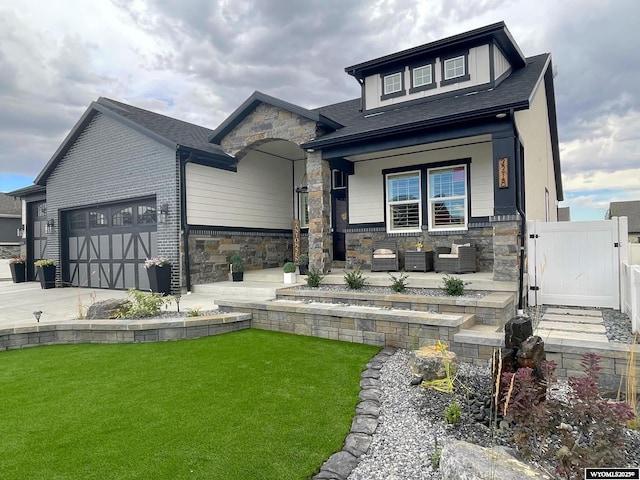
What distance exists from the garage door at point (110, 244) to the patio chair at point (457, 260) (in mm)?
7519

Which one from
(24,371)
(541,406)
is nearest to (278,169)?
(24,371)

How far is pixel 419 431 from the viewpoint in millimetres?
2887

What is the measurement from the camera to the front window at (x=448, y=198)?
9031mm

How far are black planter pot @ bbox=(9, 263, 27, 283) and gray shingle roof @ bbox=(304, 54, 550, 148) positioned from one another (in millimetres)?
12804

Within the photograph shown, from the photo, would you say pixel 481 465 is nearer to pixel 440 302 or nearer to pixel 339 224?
pixel 440 302

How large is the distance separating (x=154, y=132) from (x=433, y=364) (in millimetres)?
9414

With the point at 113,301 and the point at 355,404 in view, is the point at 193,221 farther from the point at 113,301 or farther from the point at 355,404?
the point at 355,404

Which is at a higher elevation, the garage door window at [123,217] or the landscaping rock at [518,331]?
the garage door window at [123,217]

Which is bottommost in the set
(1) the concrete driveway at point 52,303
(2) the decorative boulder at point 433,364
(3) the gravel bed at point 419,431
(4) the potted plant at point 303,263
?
(3) the gravel bed at point 419,431

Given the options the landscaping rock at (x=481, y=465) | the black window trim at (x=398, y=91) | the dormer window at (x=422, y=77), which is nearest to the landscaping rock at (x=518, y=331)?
the landscaping rock at (x=481, y=465)

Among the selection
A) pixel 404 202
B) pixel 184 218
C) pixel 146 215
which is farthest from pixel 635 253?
pixel 146 215

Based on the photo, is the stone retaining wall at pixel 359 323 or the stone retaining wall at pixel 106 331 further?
the stone retaining wall at pixel 106 331

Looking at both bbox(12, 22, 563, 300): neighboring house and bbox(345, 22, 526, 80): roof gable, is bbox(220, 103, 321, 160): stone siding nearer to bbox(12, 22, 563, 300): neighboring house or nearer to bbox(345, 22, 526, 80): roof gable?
bbox(12, 22, 563, 300): neighboring house

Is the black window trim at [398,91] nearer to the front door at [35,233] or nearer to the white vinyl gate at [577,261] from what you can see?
the white vinyl gate at [577,261]
